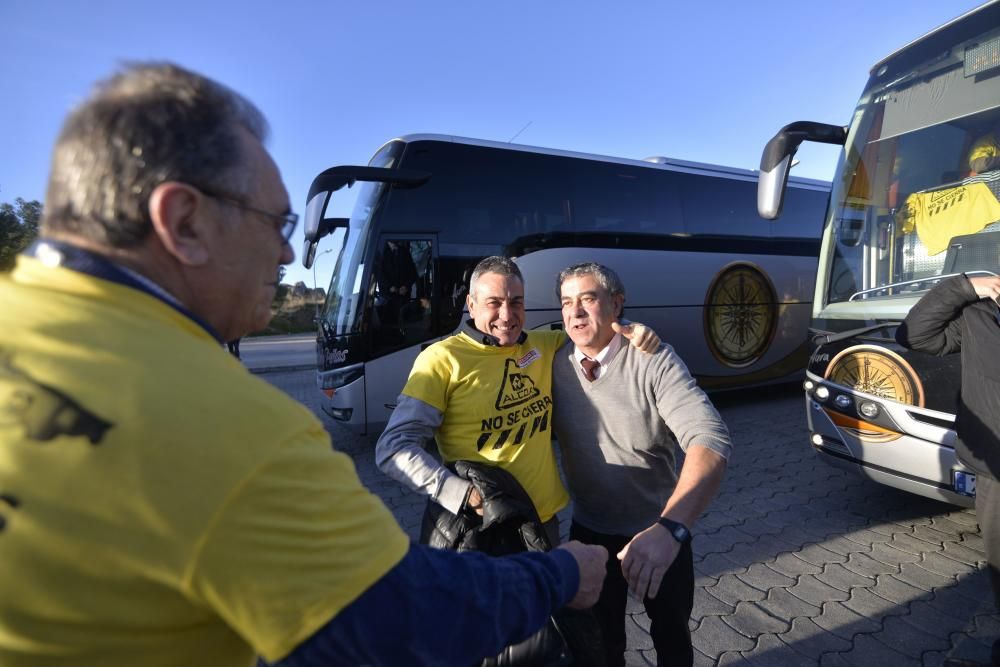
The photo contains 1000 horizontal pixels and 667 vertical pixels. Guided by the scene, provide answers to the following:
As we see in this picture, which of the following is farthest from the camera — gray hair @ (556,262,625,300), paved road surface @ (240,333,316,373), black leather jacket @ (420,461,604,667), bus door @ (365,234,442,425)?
paved road surface @ (240,333,316,373)

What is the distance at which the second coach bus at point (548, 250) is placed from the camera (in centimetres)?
553

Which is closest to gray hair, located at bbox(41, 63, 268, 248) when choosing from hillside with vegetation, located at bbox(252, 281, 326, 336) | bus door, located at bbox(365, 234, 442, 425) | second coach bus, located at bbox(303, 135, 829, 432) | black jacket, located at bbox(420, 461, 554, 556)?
black jacket, located at bbox(420, 461, 554, 556)

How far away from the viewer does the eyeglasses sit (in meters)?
0.84

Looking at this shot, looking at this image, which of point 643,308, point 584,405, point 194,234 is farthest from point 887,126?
point 194,234

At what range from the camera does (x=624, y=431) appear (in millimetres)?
1950

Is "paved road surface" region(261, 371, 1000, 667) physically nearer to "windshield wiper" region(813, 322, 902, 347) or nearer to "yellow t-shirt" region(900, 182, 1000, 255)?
"windshield wiper" region(813, 322, 902, 347)

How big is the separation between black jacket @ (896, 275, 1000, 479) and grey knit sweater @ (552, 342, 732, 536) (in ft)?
4.10

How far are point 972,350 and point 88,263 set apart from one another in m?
2.93

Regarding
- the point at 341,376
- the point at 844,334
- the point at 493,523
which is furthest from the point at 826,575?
the point at 341,376

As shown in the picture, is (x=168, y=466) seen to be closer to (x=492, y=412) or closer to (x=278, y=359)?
(x=492, y=412)

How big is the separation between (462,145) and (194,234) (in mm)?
5457

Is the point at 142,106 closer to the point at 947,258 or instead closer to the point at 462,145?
the point at 947,258

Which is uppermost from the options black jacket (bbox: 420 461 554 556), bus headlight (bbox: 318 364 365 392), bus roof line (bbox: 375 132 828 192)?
bus roof line (bbox: 375 132 828 192)

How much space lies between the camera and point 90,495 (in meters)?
0.62
